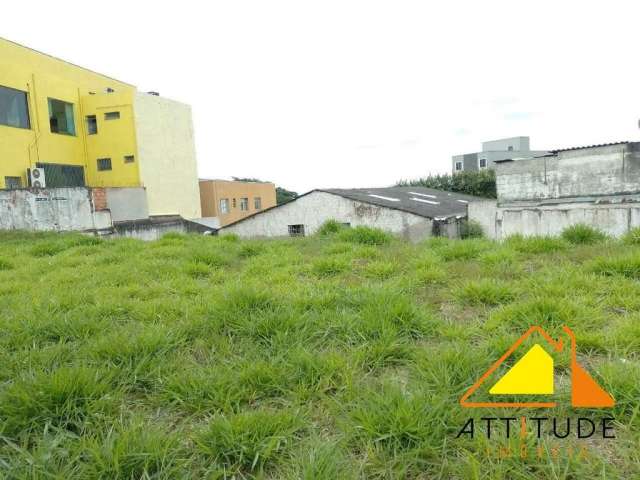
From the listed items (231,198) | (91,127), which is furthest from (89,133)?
(231,198)

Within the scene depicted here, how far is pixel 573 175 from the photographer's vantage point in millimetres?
15570

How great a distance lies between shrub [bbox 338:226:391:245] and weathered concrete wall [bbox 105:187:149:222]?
1625 centimetres

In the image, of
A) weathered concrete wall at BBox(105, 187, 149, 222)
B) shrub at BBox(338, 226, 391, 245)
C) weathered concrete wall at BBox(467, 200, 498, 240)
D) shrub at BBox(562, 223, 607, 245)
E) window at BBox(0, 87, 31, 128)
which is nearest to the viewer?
shrub at BBox(562, 223, 607, 245)

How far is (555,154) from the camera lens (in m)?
16.1

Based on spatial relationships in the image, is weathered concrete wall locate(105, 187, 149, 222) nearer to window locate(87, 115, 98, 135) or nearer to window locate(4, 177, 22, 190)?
window locate(4, 177, 22, 190)

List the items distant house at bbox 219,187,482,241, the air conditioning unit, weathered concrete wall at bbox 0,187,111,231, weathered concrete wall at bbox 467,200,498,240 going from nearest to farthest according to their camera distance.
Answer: weathered concrete wall at bbox 0,187,111,231 → distant house at bbox 219,187,482,241 → weathered concrete wall at bbox 467,200,498,240 → the air conditioning unit

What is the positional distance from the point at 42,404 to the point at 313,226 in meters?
17.8

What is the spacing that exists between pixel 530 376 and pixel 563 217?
13523mm

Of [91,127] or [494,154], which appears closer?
[91,127]

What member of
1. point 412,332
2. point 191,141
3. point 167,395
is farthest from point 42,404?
point 191,141

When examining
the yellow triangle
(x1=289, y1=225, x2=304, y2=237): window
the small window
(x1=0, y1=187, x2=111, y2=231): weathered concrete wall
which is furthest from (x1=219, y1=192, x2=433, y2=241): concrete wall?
the yellow triangle

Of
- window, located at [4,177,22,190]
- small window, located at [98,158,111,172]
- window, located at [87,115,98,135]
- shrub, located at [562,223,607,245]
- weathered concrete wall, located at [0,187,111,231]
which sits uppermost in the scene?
window, located at [87,115,98,135]

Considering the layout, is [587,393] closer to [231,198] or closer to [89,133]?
[89,133]

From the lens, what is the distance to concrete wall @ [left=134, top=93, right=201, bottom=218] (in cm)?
2808
